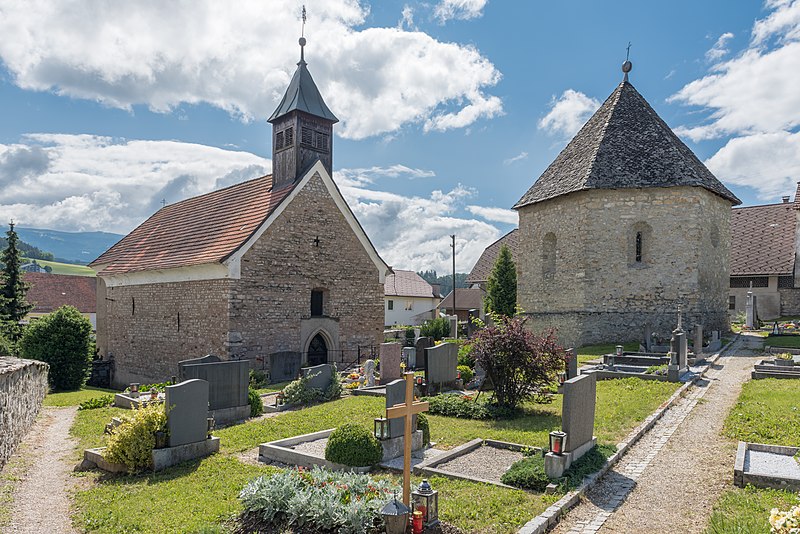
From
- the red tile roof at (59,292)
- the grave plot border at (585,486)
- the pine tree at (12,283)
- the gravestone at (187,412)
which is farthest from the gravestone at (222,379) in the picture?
the red tile roof at (59,292)

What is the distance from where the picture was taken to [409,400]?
725 cm

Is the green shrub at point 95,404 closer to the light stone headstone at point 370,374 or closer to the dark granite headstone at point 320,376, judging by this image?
the dark granite headstone at point 320,376

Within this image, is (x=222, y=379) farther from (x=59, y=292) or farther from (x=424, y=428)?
(x=59, y=292)

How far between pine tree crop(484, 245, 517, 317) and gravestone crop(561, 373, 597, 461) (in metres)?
25.6

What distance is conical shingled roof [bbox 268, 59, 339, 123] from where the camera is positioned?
71.4 feet

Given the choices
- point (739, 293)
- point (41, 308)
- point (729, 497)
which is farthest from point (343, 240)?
point (41, 308)

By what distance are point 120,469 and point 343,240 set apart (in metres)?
14.2

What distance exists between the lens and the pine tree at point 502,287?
34.3 m

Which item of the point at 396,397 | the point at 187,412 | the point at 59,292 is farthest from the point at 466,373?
the point at 59,292

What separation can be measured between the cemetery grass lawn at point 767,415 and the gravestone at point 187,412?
380 inches

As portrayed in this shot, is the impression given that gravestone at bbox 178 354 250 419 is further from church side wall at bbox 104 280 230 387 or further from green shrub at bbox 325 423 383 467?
church side wall at bbox 104 280 230 387

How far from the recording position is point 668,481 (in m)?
7.62

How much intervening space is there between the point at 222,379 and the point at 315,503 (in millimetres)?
7322

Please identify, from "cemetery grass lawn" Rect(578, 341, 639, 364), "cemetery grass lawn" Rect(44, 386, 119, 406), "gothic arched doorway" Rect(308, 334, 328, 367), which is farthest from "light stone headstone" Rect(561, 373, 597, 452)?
"cemetery grass lawn" Rect(44, 386, 119, 406)
